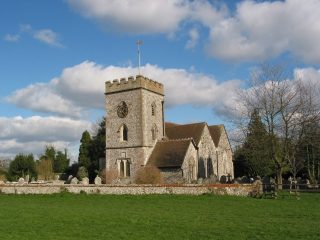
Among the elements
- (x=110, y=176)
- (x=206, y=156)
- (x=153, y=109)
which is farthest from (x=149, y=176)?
(x=206, y=156)

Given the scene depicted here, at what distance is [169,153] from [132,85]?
7.32 meters

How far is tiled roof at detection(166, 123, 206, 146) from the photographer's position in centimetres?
4009

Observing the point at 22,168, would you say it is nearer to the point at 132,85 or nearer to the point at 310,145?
the point at 132,85

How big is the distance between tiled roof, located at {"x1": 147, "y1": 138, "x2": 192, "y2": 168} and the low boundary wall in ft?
32.6

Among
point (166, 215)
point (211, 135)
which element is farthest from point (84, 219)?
point (211, 135)

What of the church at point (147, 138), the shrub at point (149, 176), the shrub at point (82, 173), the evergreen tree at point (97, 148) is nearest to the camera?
the shrub at point (149, 176)

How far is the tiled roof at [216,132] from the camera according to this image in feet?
149

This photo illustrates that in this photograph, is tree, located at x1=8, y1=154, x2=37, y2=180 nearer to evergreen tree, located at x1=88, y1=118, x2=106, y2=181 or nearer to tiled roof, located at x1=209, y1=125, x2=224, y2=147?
evergreen tree, located at x1=88, y1=118, x2=106, y2=181

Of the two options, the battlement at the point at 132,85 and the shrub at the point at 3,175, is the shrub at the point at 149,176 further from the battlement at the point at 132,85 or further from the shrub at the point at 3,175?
the shrub at the point at 3,175

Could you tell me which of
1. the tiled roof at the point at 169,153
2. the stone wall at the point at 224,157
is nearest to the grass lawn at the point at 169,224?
the tiled roof at the point at 169,153

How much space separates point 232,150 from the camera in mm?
49812

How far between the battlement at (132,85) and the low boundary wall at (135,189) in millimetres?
13843

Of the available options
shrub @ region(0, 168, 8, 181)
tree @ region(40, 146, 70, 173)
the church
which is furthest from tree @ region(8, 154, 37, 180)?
the church

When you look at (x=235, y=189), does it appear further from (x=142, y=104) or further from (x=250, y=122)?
(x=142, y=104)
